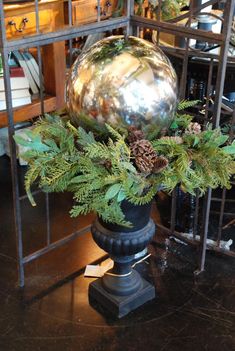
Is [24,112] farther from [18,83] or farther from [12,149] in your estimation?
[12,149]

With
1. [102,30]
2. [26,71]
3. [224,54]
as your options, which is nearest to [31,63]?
[26,71]

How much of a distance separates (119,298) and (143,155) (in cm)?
58

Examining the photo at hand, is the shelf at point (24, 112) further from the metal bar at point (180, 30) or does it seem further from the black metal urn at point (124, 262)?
the black metal urn at point (124, 262)

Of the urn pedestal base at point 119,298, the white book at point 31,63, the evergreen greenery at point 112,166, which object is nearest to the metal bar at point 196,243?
the urn pedestal base at point 119,298

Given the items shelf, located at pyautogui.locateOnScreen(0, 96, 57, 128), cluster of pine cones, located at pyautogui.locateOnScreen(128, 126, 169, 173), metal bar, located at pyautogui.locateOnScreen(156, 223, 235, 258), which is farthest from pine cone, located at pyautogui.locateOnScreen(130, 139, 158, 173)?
shelf, located at pyautogui.locateOnScreen(0, 96, 57, 128)

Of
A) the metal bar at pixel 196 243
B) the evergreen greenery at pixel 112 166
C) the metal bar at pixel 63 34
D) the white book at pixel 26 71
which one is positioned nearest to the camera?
the evergreen greenery at pixel 112 166

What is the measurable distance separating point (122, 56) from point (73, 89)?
173mm

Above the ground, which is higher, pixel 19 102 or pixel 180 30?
pixel 180 30

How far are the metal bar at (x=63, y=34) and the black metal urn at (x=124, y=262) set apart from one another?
567 mm

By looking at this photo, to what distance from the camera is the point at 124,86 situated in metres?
1.31

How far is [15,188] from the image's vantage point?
1.58 metres

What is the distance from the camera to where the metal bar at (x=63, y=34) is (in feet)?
4.70

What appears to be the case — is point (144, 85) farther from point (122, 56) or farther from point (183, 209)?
point (183, 209)


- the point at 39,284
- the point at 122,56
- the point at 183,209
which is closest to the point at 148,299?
the point at 39,284
